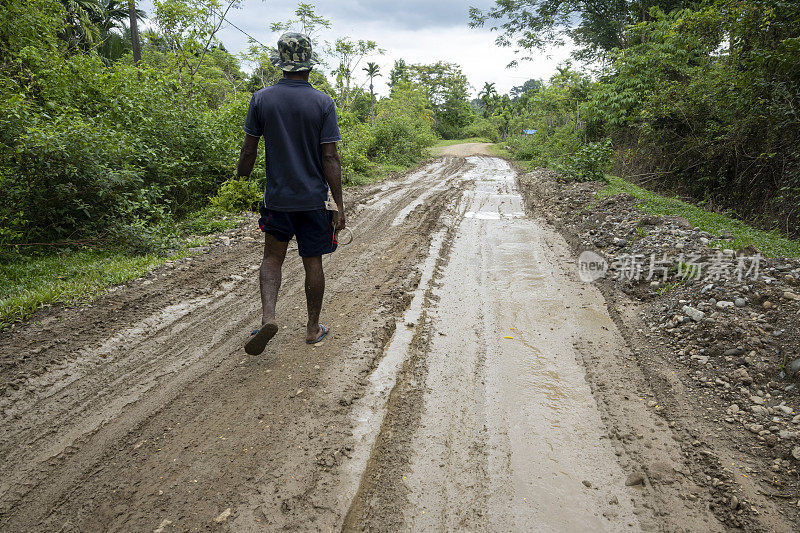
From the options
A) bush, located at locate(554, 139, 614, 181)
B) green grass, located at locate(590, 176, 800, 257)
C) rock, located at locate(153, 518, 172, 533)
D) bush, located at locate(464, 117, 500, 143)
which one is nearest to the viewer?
rock, located at locate(153, 518, 172, 533)

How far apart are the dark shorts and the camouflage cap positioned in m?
0.94

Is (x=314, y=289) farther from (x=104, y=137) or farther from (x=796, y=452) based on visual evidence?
(x=104, y=137)

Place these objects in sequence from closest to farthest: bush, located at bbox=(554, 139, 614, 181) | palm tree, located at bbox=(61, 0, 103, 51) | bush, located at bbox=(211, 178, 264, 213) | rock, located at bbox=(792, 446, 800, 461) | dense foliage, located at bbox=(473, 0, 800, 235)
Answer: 1. rock, located at bbox=(792, 446, 800, 461)
2. dense foliage, located at bbox=(473, 0, 800, 235)
3. bush, located at bbox=(211, 178, 264, 213)
4. bush, located at bbox=(554, 139, 614, 181)
5. palm tree, located at bbox=(61, 0, 103, 51)

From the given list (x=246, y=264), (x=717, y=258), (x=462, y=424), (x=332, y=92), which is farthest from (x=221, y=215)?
(x=332, y=92)

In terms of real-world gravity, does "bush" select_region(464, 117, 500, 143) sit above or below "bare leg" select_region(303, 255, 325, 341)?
above

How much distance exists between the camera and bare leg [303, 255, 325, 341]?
310 centimetres

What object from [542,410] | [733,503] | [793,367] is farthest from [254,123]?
[793,367]

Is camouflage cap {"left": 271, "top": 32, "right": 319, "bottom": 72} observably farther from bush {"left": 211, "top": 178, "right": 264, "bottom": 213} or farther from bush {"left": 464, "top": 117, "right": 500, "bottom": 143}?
bush {"left": 464, "top": 117, "right": 500, "bottom": 143}

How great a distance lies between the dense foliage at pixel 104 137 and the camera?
4.81m

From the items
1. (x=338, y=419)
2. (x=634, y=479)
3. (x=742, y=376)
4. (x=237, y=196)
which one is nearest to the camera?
(x=634, y=479)

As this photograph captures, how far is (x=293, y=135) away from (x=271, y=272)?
973 mm

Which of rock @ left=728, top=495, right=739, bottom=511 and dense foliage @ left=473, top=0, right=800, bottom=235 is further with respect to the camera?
dense foliage @ left=473, top=0, right=800, bottom=235

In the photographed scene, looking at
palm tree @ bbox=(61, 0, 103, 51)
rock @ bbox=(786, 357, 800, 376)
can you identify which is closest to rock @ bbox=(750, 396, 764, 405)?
rock @ bbox=(786, 357, 800, 376)

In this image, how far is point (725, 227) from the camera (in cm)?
582
